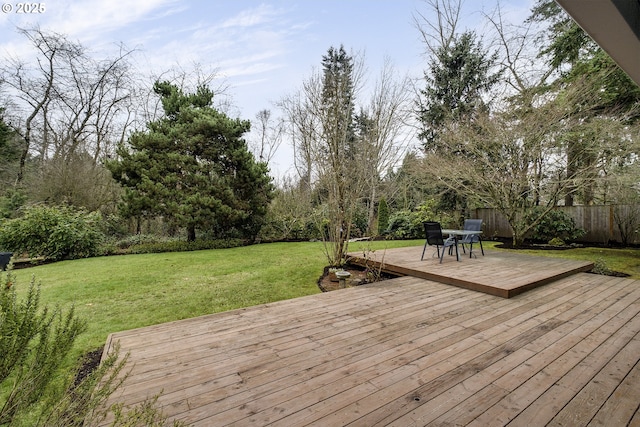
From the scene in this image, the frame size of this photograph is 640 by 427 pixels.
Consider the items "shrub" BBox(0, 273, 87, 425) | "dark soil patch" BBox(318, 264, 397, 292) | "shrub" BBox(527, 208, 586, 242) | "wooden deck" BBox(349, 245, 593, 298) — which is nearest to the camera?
"shrub" BBox(0, 273, 87, 425)

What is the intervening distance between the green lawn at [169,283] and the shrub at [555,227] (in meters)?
1.15

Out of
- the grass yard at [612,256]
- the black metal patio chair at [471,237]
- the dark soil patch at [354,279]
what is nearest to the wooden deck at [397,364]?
the dark soil patch at [354,279]

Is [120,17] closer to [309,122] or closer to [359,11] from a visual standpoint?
[309,122]

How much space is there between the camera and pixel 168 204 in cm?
916


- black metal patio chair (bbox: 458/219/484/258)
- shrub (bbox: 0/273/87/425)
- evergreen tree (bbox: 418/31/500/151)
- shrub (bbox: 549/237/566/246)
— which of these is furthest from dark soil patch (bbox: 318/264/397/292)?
evergreen tree (bbox: 418/31/500/151)

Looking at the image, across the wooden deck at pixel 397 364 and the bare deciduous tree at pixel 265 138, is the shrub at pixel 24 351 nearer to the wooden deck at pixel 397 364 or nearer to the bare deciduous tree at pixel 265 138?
the wooden deck at pixel 397 364

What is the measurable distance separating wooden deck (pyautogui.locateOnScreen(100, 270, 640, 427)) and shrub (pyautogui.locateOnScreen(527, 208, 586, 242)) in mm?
6651

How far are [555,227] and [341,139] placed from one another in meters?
8.37

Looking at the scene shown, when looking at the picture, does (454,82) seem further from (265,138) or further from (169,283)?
(169,283)

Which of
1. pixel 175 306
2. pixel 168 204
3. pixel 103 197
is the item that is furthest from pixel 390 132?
pixel 103 197

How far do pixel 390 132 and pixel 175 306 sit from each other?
4730 mm

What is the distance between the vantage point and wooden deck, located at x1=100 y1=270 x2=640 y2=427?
158cm

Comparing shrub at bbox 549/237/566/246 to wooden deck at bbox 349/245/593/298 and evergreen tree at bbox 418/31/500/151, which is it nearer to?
wooden deck at bbox 349/245/593/298

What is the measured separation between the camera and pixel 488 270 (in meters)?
4.72
